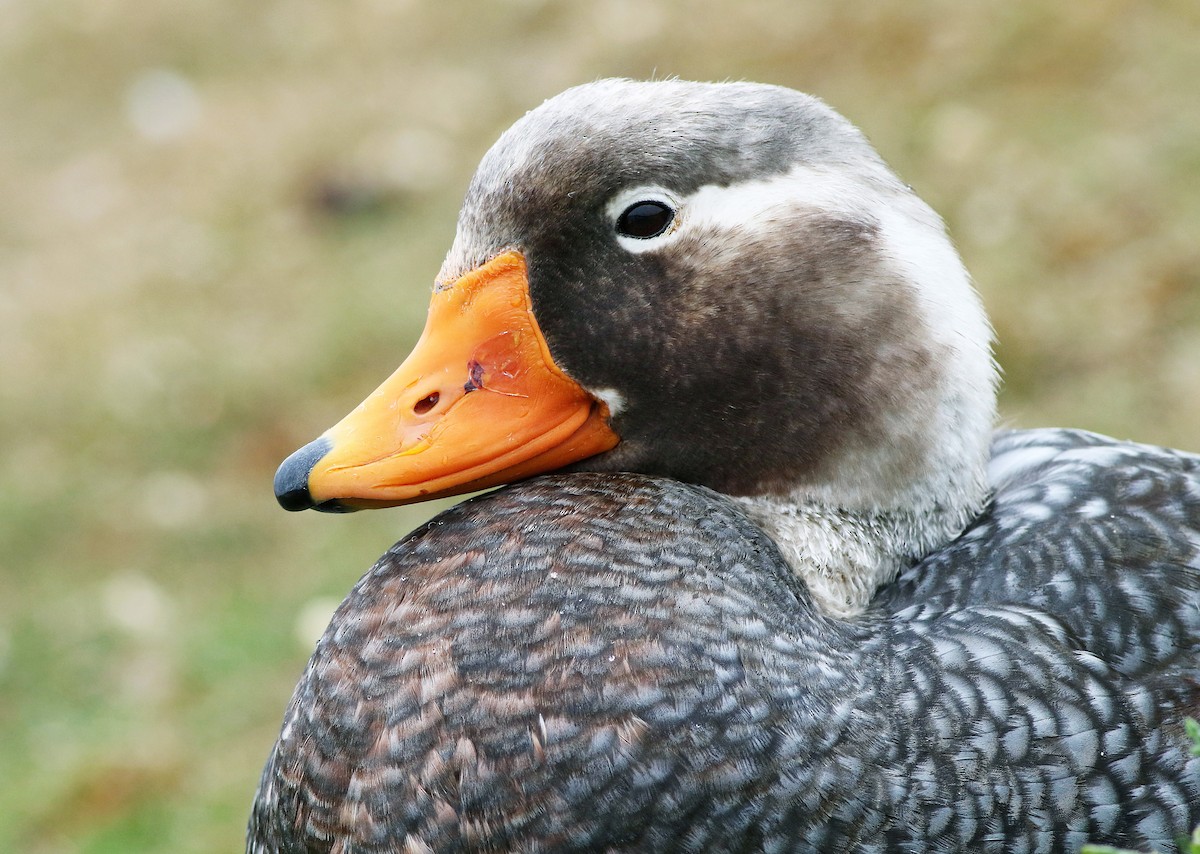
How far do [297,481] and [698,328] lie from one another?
2.27 feet

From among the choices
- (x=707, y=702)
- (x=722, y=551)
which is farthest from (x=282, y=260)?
(x=707, y=702)

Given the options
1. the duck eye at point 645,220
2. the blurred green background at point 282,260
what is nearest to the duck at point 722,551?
the duck eye at point 645,220

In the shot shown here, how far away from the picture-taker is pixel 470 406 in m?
2.29

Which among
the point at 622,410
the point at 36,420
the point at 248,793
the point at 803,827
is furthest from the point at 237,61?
the point at 803,827

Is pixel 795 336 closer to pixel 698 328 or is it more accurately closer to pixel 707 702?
pixel 698 328

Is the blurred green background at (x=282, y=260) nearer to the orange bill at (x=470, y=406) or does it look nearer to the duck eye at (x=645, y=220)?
the orange bill at (x=470, y=406)

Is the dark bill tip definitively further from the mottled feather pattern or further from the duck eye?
the duck eye

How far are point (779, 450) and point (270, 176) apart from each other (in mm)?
7677

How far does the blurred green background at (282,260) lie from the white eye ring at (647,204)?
2908mm

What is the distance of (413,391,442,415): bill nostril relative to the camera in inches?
90.4

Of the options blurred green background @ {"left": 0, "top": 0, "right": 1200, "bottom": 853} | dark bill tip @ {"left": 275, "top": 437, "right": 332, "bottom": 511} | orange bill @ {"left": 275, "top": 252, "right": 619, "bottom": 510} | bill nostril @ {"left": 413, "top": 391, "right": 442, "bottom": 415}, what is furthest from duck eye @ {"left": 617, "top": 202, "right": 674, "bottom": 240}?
blurred green background @ {"left": 0, "top": 0, "right": 1200, "bottom": 853}

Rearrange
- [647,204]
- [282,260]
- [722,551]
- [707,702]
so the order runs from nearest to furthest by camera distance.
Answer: [707,702], [722,551], [647,204], [282,260]

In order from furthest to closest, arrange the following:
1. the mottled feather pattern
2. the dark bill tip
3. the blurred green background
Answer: the blurred green background → the dark bill tip → the mottled feather pattern

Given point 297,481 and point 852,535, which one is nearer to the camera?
point 297,481
